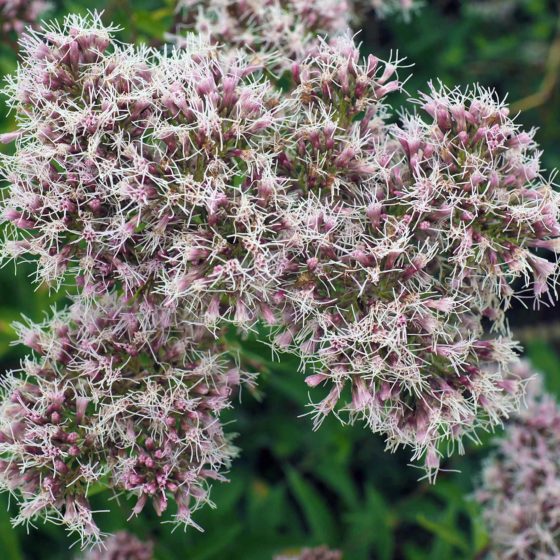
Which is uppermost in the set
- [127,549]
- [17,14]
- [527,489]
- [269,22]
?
[269,22]

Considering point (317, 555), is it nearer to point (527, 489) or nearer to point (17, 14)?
point (527, 489)

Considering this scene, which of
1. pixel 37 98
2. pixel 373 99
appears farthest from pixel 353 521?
pixel 37 98

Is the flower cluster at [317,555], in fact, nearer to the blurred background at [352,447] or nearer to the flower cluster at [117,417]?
the blurred background at [352,447]

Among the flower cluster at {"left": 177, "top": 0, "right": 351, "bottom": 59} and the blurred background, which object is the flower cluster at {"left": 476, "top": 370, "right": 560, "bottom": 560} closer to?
the blurred background

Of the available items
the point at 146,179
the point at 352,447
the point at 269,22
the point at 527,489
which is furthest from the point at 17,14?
the point at 527,489

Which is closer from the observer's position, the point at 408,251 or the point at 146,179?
the point at 146,179

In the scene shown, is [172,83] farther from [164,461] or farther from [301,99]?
[164,461]
